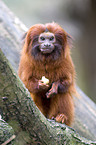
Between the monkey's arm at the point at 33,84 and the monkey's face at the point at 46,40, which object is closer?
the monkey's arm at the point at 33,84

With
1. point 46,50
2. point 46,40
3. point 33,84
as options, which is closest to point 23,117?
point 33,84

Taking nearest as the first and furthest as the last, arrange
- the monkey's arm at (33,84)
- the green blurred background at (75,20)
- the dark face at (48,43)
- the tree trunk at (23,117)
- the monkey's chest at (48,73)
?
1. the tree trunk at (23,117)
2. the monkey's arm at (33,84)
3. the dark face at (48,43)
4. the monkey's chest at (48,73)
5. the green blurred background at (75,20)

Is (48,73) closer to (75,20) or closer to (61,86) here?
(61,86)

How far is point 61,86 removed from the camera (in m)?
3.92

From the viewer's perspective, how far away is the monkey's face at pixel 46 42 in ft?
12.5

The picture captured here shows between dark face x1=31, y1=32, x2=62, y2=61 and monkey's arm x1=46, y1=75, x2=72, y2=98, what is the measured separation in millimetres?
405

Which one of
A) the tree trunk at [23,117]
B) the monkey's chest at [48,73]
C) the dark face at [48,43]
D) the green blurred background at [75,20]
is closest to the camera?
the tree trunk at [23,117]

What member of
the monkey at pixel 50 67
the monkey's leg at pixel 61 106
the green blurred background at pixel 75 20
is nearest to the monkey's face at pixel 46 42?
the monkey at pixel 50 67

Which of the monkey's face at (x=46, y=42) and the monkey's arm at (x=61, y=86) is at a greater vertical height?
the monkey's face at (x=46, y=42)

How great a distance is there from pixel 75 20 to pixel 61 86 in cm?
833

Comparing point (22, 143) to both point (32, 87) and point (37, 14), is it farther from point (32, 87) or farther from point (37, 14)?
point (37, 14)

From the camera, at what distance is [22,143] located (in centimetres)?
254

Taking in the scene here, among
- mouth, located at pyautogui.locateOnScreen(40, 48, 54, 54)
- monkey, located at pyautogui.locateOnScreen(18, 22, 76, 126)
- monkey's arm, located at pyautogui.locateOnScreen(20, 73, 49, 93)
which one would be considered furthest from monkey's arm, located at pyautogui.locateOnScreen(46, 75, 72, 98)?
mouth, located at pyautogui.locateOnScreen(40, 48, 54, 54)

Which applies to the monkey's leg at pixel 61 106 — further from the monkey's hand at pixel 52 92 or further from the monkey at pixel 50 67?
the monkey's hand at pixel 52 92
